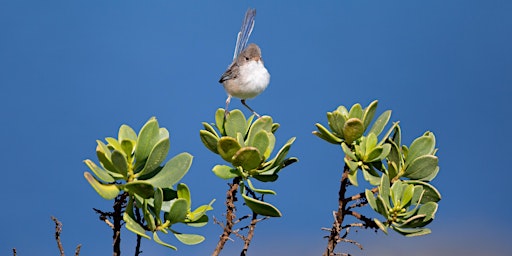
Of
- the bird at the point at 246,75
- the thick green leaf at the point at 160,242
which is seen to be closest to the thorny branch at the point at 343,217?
the thick green leaf at the point at 160,242

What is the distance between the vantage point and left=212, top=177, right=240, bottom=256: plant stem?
6.52 feet

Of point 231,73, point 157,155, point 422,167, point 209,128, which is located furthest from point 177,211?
point 231,73

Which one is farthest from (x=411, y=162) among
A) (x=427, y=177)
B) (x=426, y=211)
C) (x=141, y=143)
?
(x=141, y=143)

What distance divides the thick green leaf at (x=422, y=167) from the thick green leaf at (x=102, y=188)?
1123 mm

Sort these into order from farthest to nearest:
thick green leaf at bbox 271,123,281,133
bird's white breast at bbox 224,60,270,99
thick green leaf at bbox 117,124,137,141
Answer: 1. bird's white breast at bbox 224,60,270,99
2. thick green leaf at bbox 271,123,281,133
3. thick green leaf at bbox 117,124,137,141

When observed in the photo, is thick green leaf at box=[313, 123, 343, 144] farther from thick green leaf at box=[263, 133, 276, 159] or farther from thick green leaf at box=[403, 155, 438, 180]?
thick green leaf at box=[403, 155, 438, 180]

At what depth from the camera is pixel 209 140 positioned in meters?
2.10

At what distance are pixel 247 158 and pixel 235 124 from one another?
264 mm

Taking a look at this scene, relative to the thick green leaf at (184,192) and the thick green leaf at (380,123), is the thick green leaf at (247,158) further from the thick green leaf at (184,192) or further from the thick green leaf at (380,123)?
the thick green leaf at (380,123)

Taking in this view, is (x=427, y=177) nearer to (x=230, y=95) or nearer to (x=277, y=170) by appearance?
(x=277, y=170)

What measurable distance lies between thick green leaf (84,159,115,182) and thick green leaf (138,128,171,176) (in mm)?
116

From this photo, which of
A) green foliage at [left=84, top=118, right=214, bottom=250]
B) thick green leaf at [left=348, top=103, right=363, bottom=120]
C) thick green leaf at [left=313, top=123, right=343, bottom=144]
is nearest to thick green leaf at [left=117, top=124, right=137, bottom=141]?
green foliage at [left=84, top=118, right=214, bottom=250]

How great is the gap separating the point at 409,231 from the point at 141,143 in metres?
1.03

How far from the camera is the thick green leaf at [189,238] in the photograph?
1.98m
